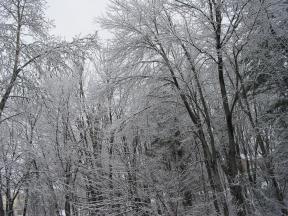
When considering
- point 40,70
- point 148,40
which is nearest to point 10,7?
point 40,70

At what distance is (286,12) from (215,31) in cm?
280

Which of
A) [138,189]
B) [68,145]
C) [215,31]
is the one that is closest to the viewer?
[215,31]

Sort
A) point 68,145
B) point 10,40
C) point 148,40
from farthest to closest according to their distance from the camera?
point 68,145
point 148,40
point 10,40

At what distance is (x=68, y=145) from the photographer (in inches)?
518

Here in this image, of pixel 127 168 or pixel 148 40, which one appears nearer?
pixel 148 40

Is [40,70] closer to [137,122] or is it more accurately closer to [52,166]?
[137,122]

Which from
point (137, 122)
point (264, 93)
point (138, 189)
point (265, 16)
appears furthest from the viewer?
point (138, 189)

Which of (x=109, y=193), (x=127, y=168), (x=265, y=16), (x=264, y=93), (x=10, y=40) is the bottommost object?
(x=109, y=193)

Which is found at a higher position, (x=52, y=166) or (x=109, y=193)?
(x=52, y=166)

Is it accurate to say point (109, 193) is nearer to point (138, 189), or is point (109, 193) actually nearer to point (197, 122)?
point (138, 189)

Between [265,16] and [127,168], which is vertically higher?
[265,16]

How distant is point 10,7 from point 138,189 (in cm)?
694

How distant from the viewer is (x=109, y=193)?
10.7m

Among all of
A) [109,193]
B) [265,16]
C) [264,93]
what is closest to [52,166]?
[109,193]
